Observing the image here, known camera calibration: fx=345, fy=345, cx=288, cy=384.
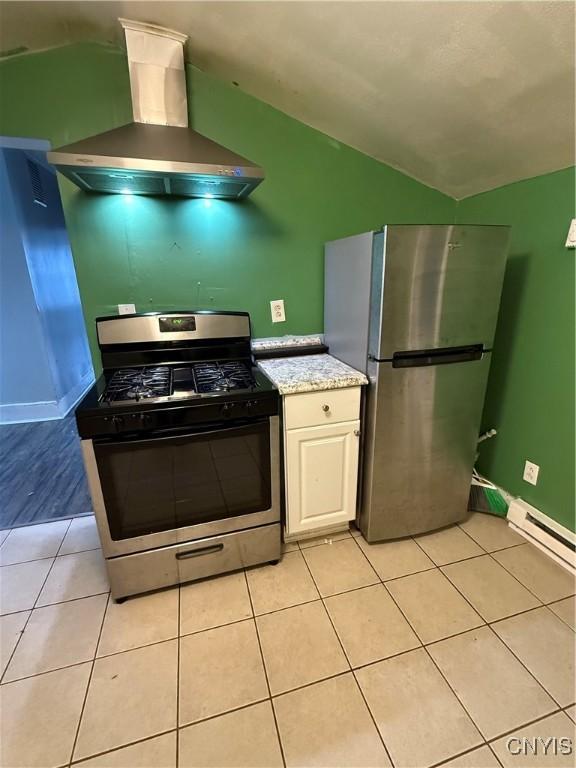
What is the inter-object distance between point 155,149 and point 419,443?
1.70 meters

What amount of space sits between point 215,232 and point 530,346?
174 centimetres

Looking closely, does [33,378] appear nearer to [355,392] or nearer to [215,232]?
[215,232]

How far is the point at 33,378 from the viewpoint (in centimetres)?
332

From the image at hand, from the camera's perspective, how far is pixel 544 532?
1.75 metres

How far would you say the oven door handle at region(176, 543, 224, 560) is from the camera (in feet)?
4.93

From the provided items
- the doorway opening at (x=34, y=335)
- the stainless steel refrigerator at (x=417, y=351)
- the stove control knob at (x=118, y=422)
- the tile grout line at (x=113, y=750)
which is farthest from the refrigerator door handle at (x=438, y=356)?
the doorway opening at (x=34, y=335)

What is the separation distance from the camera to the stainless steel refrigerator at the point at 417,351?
143 centimetres

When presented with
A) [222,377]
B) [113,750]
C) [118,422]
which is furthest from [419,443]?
[113,750]

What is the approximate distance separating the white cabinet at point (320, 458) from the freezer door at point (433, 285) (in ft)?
1.07

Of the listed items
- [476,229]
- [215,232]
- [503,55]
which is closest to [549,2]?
[503,55]

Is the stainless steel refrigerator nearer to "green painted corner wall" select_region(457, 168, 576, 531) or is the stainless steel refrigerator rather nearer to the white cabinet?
the white cabinet

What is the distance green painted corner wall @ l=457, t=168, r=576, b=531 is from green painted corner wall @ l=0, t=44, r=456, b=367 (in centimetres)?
53

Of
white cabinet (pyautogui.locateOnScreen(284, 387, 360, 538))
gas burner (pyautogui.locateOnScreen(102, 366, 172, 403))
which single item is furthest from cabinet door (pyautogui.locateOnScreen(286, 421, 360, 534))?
gas burner (pyautogui.locateOnScreen(102, 366, 172, 403))

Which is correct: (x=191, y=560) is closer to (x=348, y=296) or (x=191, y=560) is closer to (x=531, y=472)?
(x=348, y=296)
